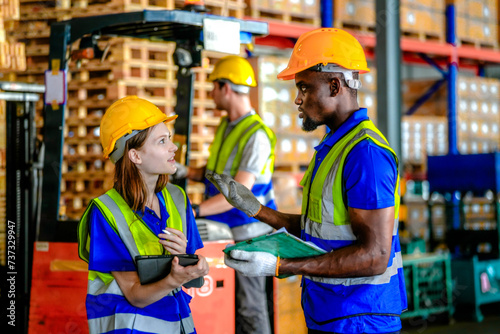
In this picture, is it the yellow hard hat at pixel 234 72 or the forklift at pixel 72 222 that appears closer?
the forklift at pixel 72 222

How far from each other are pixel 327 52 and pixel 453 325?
5.73 metres

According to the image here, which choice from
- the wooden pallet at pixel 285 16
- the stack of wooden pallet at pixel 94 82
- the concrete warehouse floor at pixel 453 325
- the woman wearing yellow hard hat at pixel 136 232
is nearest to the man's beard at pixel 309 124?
the woman wearing yellow hard hat at pixel 136 232

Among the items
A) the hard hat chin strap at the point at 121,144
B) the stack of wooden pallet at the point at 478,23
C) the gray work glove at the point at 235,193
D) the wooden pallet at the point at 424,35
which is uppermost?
the stack of wooden pallet at the point at 478,23

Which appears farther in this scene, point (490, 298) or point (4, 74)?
point (490, 298)

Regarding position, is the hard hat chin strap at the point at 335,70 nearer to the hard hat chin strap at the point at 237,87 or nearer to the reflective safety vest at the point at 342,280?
the reflective safety vest at the point at 342,280

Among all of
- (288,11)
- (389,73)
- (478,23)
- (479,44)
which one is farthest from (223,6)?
(479,44)

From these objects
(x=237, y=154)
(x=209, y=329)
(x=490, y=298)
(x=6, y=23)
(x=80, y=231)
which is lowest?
(x=490, y=298)

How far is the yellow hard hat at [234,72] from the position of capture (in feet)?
15.1

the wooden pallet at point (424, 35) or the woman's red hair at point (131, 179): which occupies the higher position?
the wooden pallet at point (424, 35)

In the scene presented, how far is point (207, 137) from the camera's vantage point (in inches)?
254

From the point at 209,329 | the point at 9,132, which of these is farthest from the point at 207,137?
the point at 209,329

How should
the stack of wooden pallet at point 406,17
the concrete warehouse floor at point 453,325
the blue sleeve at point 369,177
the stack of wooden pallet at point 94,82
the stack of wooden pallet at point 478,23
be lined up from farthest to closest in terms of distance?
the stack of wooden pallet at point 478,23 → the stack of wooden pallet at point 406,17 → the concrete warehouse floor at point 453,325 → the stack of wooden pallet at point 94,82 → the blue sleeve at point 369,177

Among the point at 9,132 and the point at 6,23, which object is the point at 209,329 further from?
the point at 6,23

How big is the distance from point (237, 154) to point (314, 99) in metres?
1.91
